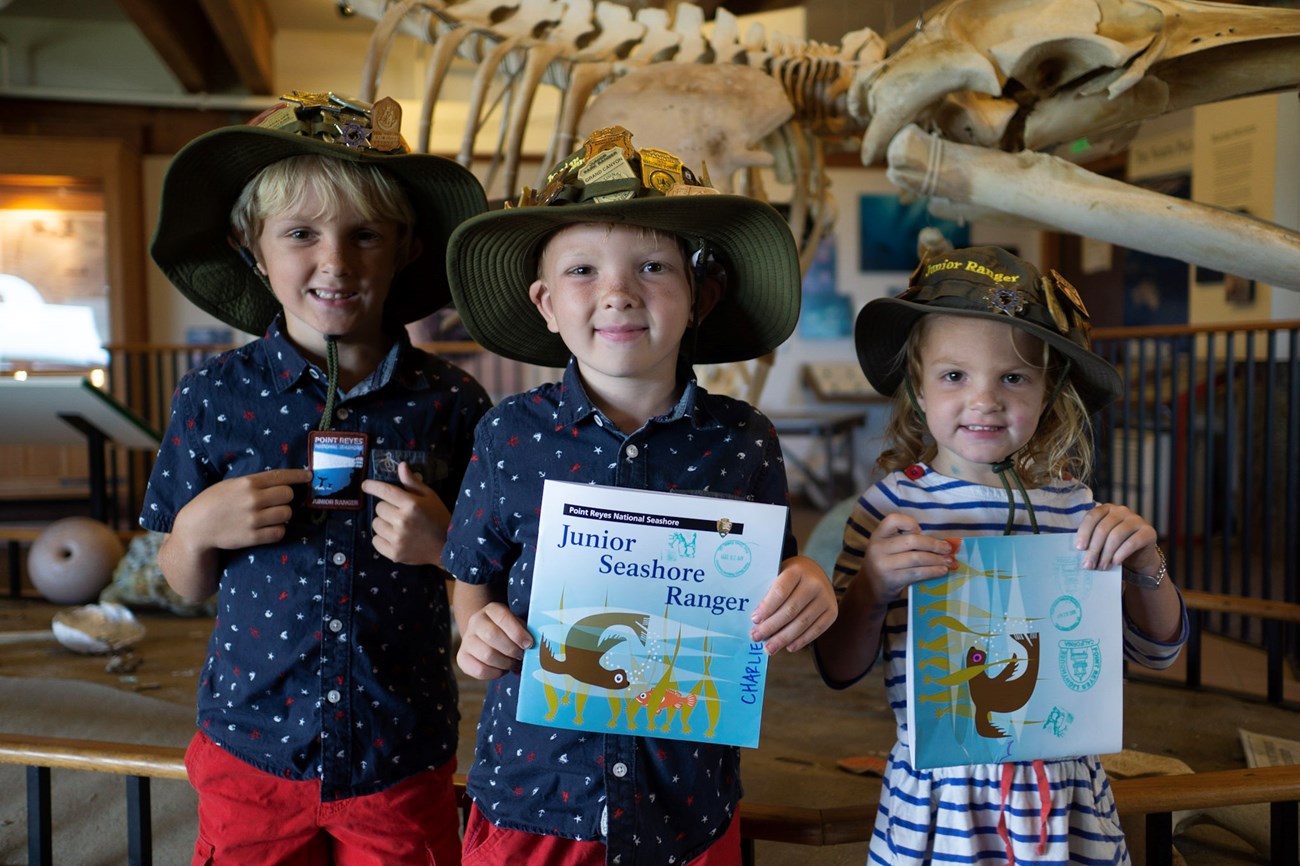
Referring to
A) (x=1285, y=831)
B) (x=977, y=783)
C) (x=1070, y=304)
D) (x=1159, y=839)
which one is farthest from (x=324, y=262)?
(x=1285, y=831)

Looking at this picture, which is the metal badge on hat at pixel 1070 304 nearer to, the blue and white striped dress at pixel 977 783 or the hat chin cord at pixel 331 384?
the blue and white striped dress at pixel 977 783

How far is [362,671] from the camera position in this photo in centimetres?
148

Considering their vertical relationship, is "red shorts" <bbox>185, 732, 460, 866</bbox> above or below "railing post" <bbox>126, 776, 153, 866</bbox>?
above

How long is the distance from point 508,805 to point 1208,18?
8.14 ft

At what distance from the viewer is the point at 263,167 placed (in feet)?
5.11

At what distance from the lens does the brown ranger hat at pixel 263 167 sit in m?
1.48

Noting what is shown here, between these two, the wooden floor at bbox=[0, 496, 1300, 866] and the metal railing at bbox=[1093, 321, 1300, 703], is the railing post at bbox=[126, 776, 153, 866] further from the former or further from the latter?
the metal railing at bbox=[1093, 321, 1300, 703]

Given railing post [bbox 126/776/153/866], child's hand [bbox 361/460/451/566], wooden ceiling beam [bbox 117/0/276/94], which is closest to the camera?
child's hand [bbox 361/460/451/566]

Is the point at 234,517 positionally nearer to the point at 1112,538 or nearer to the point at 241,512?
the point at 241,512

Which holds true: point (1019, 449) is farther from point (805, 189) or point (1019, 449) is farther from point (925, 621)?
point (805, 189)

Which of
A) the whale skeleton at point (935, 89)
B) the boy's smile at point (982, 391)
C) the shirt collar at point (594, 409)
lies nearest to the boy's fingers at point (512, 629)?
the shirt collar at point (594, 409)

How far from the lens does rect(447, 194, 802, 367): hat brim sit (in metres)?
1.26

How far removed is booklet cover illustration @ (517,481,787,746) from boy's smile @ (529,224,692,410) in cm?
19

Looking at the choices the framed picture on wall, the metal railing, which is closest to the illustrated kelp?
the metal railing
